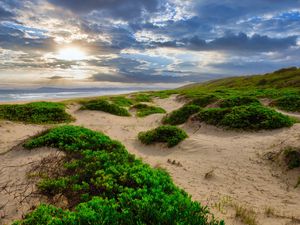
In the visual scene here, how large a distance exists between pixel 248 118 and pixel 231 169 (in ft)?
21.1

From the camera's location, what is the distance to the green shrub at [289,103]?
78.1 feet

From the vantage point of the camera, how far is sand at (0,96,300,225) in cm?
755

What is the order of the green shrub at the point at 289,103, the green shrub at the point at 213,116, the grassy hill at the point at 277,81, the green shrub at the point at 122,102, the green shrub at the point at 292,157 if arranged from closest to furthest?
1. the green shrub at the point at 292,157
2. the green shrub at the point at 213,116
3. the green shrub at the point at 289,103
4. the green shrub at the point at 122,102
5. the grassy hill at the point at 277,81

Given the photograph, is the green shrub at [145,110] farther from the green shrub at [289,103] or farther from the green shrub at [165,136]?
the green shrub at [165,136]

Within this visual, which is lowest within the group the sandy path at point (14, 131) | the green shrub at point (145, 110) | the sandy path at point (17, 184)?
the green shrub at point (145, 110)

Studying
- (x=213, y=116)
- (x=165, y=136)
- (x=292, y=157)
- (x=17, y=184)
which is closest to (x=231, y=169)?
(x=292, y=157)

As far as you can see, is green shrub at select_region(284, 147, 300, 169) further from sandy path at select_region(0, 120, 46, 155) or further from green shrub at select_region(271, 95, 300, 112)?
green shrub at select_region(271, 95, 300, 112)

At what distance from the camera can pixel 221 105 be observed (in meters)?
24.2

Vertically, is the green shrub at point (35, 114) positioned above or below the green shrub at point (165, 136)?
above

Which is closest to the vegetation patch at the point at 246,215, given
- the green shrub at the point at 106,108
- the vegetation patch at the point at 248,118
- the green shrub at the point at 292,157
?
the green shrub at the point at 292,157

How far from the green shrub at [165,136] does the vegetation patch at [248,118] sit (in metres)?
3.31

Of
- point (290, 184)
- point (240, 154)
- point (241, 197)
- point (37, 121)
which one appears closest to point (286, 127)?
point (240, 154)

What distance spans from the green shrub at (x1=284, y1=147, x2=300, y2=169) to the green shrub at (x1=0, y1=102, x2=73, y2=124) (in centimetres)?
1620

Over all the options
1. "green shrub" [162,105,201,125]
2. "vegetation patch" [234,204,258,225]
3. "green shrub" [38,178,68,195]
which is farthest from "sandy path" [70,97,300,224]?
"green shrub" [38,178,68,195]
